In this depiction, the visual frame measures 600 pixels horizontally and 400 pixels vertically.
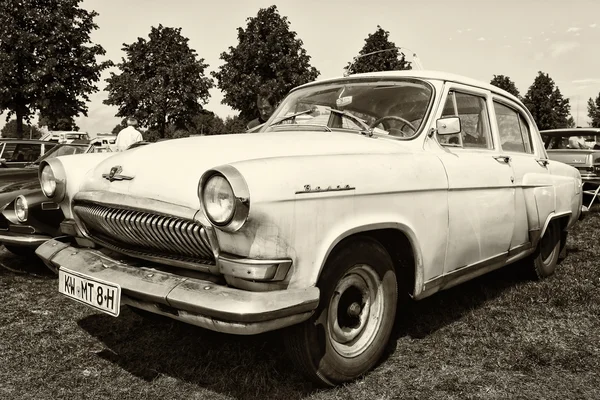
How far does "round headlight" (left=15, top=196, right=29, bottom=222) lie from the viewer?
4.40 meters

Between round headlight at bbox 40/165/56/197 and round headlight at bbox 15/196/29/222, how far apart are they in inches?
44.3

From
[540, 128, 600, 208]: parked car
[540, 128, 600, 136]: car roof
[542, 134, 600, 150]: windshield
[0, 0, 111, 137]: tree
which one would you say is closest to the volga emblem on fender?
[540, 128, 600, 208]: parked car

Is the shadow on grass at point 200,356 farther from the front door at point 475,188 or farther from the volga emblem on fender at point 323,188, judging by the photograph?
the front door at point 475,188

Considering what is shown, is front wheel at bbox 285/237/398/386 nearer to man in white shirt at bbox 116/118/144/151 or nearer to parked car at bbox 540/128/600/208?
man in white shirt at bbox 116/118/144/151

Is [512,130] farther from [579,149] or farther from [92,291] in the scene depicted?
[579,149]

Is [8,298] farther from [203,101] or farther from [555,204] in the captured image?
[203,101]

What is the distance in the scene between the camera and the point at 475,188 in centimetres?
336

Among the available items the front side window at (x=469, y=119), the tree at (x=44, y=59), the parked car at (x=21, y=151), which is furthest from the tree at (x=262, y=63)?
the front side window at (x=469, y=119)

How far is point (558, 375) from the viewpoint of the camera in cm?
291

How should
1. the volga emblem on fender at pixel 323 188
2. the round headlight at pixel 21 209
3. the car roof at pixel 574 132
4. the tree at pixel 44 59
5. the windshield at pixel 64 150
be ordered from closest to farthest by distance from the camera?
the volga emblem on fender at pixel 323 188 → the round headlight at pixel 21 209 → the windshield at pixel 64 150 → the car roof at pixel 574 132 → the tree at pixel 44 59

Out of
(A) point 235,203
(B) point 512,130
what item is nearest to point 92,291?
(A) point 235,203

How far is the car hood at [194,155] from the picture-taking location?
102 inches

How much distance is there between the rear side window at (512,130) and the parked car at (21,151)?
738cm

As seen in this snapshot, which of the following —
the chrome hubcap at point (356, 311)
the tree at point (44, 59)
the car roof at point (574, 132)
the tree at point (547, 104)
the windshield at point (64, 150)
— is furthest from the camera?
the tree at point (547, 104)
